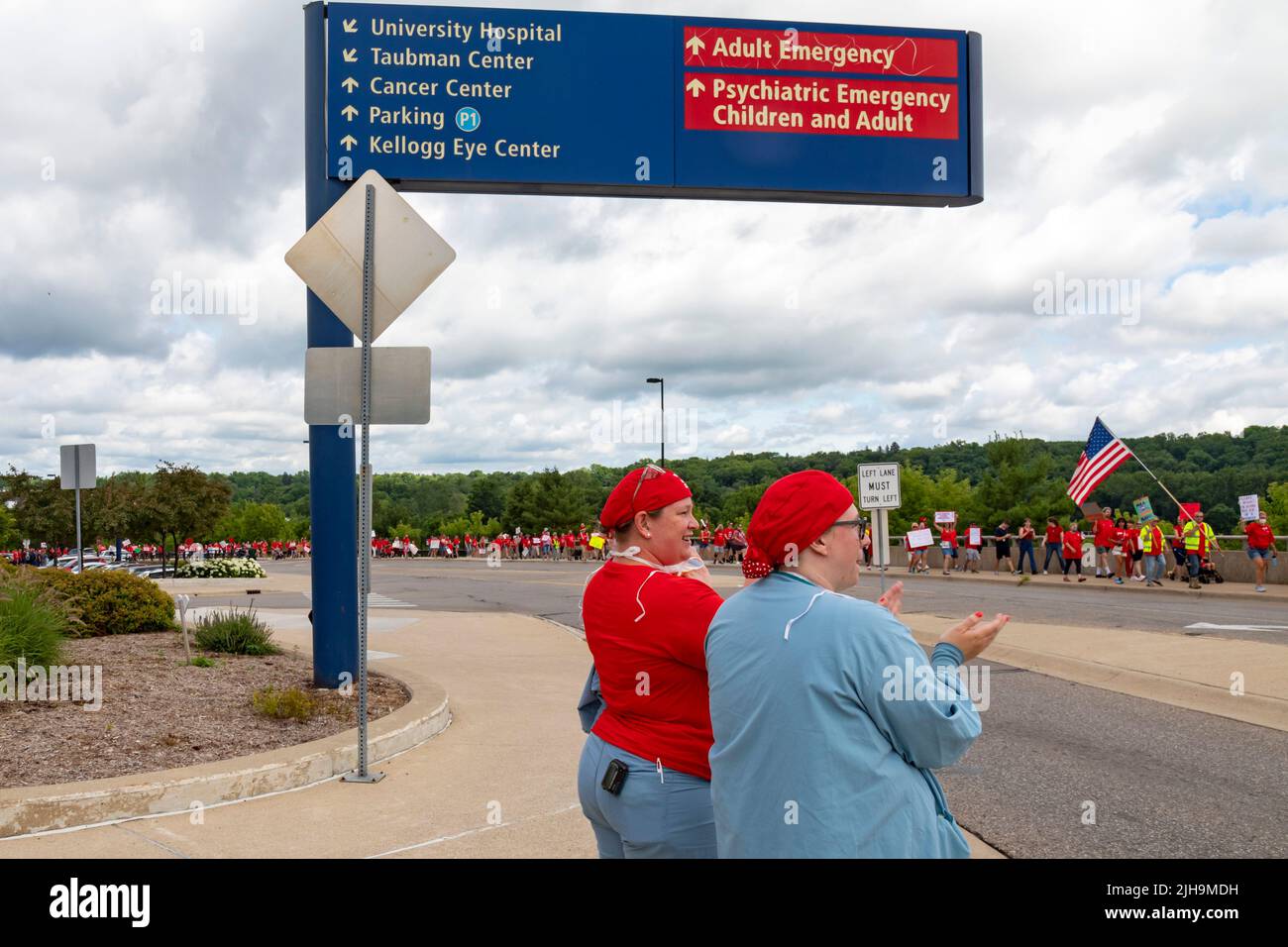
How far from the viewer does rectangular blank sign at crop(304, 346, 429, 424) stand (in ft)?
20.8

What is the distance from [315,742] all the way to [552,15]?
268 inches

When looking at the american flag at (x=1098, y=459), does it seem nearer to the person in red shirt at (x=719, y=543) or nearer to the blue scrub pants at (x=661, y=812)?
the blue scrub pants at (x=661, y=812)

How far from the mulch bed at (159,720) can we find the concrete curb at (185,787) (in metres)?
0.26

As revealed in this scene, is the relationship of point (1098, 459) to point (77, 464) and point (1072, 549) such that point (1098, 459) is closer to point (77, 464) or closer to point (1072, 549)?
point (1072, 549)

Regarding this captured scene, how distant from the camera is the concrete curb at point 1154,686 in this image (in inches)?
340

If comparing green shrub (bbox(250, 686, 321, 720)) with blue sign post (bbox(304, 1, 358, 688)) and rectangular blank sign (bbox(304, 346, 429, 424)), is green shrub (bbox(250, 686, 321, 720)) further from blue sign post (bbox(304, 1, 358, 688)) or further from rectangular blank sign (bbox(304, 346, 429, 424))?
rectangular blank sign (bbox(304, 346, 429, 424))

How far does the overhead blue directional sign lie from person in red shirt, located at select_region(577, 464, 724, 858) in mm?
7247

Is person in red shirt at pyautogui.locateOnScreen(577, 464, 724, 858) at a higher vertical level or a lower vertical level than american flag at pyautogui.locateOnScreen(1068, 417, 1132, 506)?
lower

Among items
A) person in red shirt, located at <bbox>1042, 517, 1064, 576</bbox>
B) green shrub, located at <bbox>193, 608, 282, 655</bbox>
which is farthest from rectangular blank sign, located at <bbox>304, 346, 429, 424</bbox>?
person in red shirt, located at <bbox>1042, 517, 1064, 576</bbox>

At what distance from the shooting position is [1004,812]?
5902 millimetres

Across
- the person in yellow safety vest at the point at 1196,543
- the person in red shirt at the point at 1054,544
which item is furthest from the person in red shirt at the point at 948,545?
the person in yellow safety vest at the point at 1196,543

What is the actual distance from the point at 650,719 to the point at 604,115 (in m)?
7.95
